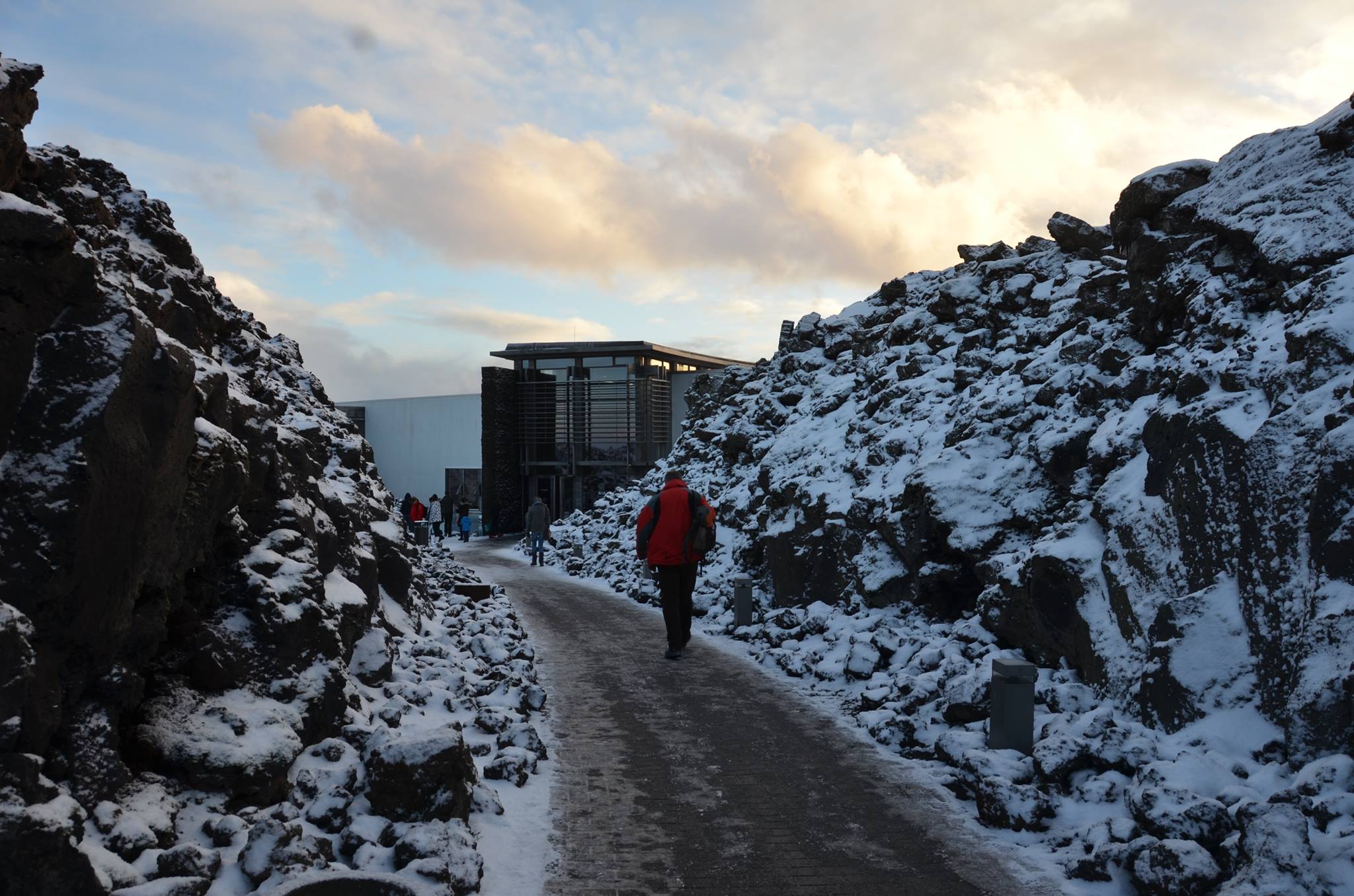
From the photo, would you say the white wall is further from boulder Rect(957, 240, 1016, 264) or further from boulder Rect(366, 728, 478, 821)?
boulder Rect(366, 728, 478, 821)

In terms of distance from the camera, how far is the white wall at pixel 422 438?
36281mm

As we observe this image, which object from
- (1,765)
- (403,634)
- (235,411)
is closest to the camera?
(1,765)

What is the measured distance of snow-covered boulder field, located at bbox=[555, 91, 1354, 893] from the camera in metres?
4.67

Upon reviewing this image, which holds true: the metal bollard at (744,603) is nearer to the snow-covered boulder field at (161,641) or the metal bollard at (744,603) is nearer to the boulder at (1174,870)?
the snow-covered boulder field at (161,641)

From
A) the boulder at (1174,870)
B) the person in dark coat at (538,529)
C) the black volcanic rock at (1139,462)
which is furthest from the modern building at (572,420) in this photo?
the boulder at (1174,870)

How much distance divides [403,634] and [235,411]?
3198 mm

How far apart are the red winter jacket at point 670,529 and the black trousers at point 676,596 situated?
12 centimetres

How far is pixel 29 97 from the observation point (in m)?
4.56

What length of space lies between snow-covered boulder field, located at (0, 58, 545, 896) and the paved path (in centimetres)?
62

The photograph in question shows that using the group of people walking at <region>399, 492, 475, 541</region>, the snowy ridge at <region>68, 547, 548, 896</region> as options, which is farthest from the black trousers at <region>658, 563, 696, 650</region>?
the group of people walking at <region>399, 492, 475, 541</region>

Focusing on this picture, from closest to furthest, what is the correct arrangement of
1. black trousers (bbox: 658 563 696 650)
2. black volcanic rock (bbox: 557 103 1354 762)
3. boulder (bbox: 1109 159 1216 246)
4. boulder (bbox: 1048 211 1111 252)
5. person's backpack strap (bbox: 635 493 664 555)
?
black volcanic rock (bbox: 557 103 1354 762), boulder (bbox: 1109 159 1216 246), black trousers (bbox: 658 563 696 650), person's backpack strap (bbox: 635 493 664 555), boulder (bbox: 1048 211 1111 252)

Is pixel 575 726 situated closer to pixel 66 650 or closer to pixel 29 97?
pixel 66 650

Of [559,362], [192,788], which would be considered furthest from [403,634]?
[559,362]

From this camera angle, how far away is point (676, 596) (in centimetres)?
987
